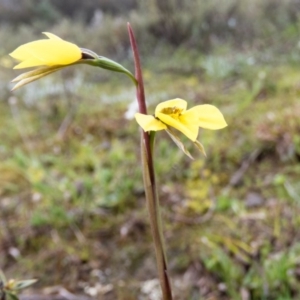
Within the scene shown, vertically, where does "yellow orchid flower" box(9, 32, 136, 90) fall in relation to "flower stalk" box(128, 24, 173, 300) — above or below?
above

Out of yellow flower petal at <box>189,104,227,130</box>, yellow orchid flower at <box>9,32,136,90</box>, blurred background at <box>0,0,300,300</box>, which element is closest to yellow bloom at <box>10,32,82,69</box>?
yellow orchid flower at <box>9,32,136,90</box>

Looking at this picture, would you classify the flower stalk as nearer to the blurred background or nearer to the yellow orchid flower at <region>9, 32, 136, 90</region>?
the yellow orchid flower at <region>9, 32, 136, 90</region>

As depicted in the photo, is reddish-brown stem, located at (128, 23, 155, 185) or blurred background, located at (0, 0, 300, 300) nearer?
reddish-brown stem, located at (128, 23, 155, 185)

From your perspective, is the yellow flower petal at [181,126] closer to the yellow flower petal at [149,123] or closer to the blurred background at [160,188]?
the yellow flower petal at [149,123]

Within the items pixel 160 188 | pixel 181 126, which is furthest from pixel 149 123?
pixel 160 188

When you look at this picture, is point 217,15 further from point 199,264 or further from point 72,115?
point 199,264

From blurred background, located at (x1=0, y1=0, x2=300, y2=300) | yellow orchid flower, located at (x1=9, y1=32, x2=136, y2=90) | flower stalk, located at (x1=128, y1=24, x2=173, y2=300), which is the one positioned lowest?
blurred background, located at (x1=0, y1=0, x2=300, y2=300)

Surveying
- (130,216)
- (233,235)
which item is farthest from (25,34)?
(233,235)

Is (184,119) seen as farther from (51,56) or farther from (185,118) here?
(51,56)
